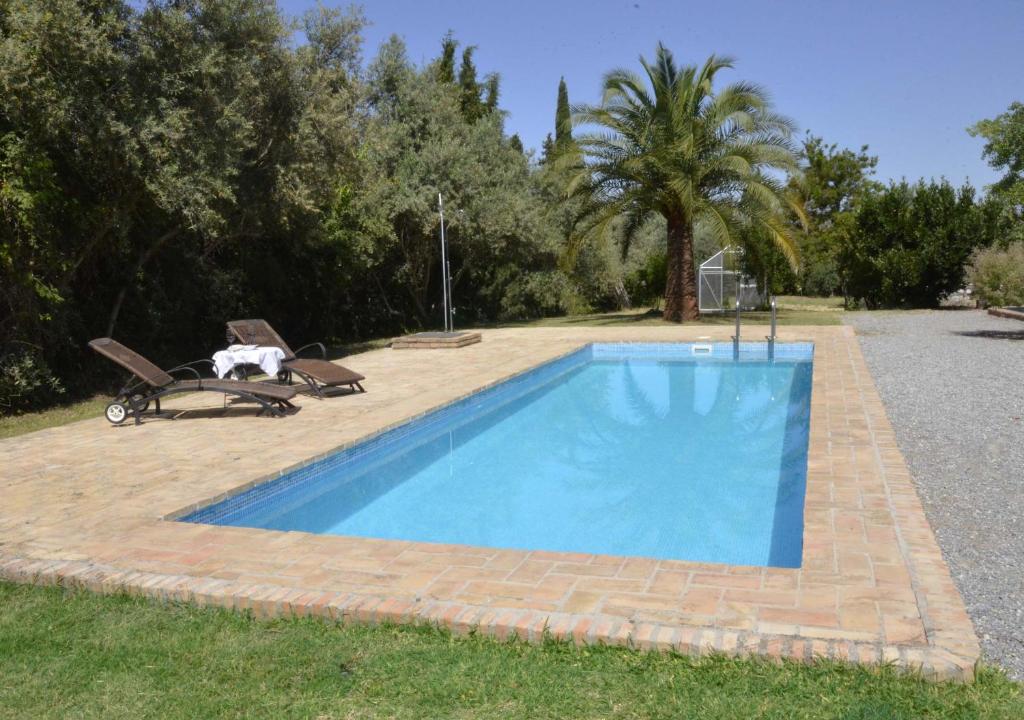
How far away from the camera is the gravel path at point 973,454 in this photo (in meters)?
3.70

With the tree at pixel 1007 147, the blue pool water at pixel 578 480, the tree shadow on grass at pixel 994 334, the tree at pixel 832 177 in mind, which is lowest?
the blue pool water at pixel 578 480

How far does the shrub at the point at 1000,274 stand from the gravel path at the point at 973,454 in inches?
325

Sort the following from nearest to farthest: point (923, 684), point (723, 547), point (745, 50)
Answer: point (923, 684), point (723, 547), point (745, 50)

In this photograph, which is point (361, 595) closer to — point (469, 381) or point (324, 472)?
point (324, 472)

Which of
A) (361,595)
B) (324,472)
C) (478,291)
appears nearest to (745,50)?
(478,291)

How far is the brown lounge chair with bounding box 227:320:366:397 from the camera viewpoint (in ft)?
32.9

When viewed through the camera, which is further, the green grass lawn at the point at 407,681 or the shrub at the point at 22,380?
the shrub at the point at 22,380

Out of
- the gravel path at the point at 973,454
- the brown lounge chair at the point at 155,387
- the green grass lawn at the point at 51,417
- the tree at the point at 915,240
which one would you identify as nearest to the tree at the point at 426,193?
the green grass lawn at the point at 51,417

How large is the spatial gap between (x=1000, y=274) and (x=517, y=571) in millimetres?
23261

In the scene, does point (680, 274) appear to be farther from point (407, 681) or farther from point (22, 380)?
point (407, 681)

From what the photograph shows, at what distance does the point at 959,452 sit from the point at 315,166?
1031cm

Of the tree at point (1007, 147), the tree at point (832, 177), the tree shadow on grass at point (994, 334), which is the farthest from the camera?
the tree at point (832, 177)

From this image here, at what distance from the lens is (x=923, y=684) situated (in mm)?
2896

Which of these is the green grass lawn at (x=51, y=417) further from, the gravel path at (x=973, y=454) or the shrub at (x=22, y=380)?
the gravel path at (x=973, y=454)
